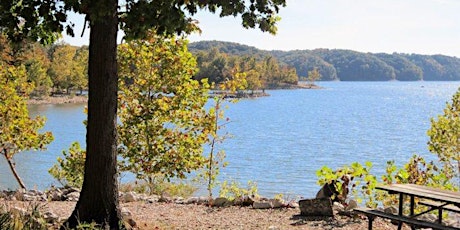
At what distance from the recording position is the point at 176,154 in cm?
1068

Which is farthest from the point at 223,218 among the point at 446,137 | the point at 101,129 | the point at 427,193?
the point at 446,137

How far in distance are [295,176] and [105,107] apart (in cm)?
1832

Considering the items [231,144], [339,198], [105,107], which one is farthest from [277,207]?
[231,144]

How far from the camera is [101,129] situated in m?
5.68

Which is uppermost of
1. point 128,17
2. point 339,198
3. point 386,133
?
point 128,17

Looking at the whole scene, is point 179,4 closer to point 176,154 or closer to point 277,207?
point 277,207

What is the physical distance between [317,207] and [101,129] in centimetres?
316

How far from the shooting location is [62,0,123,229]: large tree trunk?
222 inches

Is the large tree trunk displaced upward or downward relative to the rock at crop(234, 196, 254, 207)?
upward

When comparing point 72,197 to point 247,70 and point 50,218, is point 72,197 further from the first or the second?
point 247,70

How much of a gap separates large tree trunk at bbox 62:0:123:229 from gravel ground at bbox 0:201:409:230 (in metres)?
0.68

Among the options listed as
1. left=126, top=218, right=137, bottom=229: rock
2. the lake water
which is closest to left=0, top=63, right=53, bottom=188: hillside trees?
the lake water

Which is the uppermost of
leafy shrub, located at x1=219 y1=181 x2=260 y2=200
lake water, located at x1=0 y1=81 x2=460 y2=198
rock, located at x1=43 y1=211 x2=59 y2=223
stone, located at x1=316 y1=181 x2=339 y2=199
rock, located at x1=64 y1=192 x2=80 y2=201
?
stone, located at x1=316 y1=181 x2=339 y2=199

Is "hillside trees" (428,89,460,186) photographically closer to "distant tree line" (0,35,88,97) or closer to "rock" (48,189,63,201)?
"rock" (48,189,63,201)
